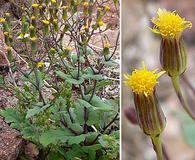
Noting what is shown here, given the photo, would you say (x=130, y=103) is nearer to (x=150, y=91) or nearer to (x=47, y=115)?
(x=47, y=115)

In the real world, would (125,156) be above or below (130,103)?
below

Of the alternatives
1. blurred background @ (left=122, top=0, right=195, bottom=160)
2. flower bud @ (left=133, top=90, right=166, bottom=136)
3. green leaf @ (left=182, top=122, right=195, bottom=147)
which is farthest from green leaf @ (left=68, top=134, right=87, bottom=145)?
flower bud @ (left=133, top=90, right=166, bottom=136)

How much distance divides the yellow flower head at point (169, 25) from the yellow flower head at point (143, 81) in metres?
0.07

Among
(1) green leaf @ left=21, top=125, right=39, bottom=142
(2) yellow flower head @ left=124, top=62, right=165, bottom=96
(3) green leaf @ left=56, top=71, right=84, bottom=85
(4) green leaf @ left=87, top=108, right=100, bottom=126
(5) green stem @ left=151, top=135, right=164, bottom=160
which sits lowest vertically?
(5) green stem @ left=151, top=135, right=164, bottom=160

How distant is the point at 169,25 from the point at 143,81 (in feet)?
0.38

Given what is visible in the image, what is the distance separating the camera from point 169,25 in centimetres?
93

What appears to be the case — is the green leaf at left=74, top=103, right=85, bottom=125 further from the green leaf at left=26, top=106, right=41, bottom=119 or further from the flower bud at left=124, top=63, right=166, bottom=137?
the flower bud at left=124, top=63, right=166, bottom=137

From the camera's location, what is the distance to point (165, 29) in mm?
931

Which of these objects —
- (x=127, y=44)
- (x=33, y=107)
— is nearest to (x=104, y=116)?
(x=33, y=107)

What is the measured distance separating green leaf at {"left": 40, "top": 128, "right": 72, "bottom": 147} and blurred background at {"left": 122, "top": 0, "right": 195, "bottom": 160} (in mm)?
166

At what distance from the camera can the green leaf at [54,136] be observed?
1360 mm

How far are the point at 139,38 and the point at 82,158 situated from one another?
0.49 meters

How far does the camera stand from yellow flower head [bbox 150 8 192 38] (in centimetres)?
93

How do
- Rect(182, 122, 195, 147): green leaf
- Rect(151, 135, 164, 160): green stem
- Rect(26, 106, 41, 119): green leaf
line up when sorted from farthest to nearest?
Rect(26, 106, 41, 119): green leaf → Rect(182, 122, 195, 147): green leaf → Rect(151, 135, 164, 160): green stem
